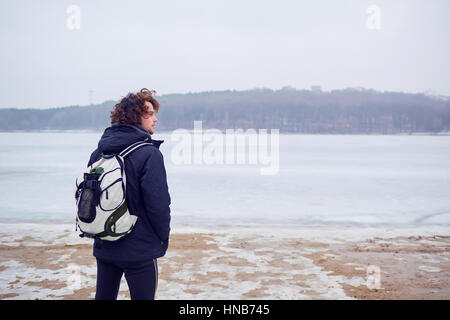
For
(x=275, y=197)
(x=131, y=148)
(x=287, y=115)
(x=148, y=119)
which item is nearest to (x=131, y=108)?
(x=148, y=119)

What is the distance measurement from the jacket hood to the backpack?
3 cm

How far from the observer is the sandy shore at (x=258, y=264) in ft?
11.8

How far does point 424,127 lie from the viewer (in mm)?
94188

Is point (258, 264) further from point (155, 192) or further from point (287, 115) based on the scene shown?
point (287, 115)

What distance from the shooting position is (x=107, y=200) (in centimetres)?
187

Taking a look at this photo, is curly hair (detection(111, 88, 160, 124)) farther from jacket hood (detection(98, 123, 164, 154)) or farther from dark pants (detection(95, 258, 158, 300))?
dark pants (detection(95, 258, 158, 300))

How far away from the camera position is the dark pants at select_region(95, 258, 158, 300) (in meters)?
1.93

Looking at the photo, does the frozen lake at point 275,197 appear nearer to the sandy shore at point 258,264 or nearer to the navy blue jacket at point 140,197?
the sandy shore at point 258,264

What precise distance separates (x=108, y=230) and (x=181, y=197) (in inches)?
318

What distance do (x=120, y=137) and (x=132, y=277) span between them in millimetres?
654

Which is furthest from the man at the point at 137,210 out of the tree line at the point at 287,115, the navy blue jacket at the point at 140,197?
the tree line at the point at 287,115

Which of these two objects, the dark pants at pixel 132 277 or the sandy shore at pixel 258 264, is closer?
the dark pants at pixel 132 277

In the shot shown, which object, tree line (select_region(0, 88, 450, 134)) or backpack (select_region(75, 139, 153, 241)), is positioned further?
tree line (select_region(0, 88, 450, 134))

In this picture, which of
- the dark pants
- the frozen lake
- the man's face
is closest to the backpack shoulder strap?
the man's face
